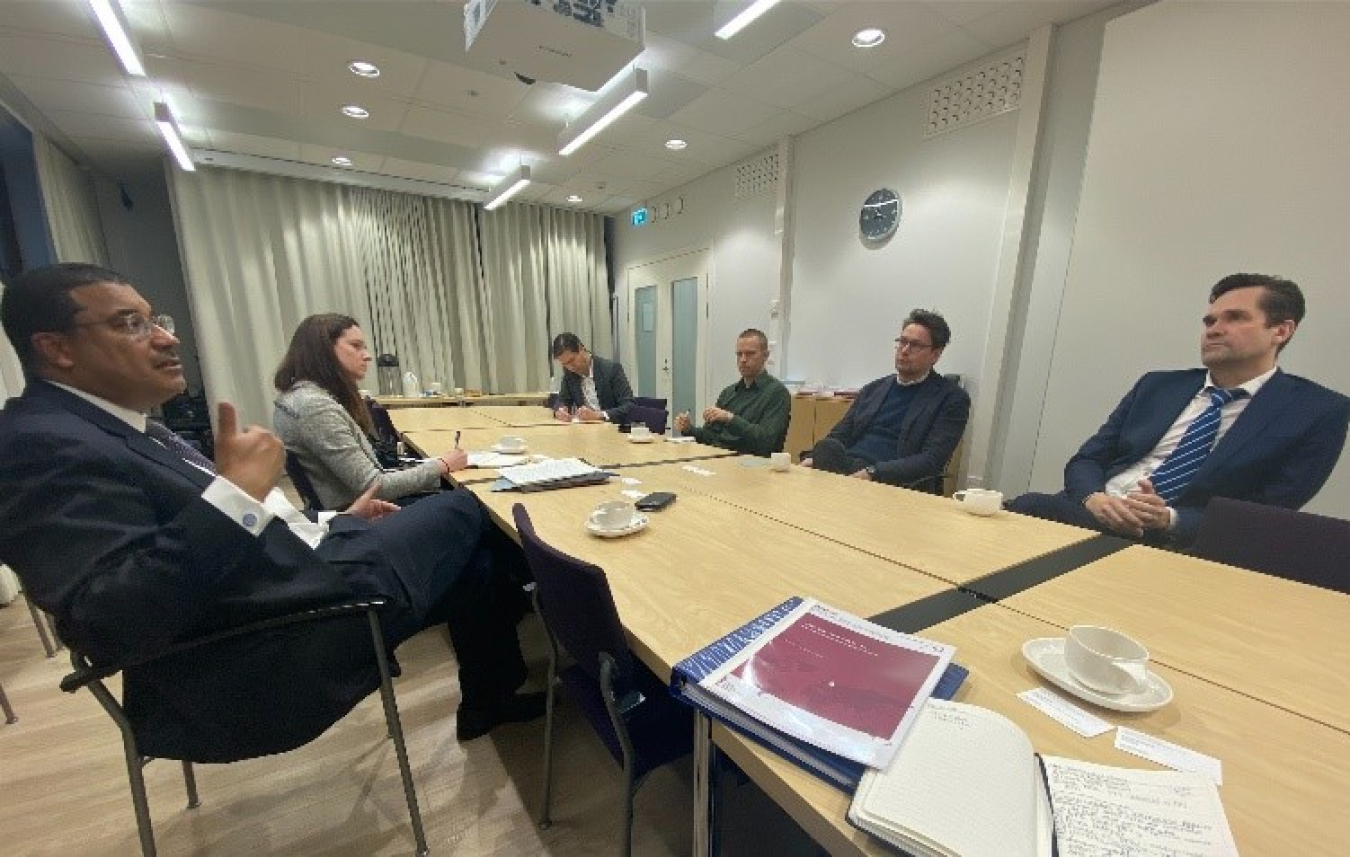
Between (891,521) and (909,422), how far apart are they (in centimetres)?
133

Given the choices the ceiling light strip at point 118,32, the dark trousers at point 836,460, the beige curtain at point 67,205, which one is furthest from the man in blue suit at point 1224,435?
the beige curtain at point 67,205

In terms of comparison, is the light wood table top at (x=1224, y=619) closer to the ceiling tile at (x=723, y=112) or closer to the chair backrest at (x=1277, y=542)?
the chair backrest at (x=1277, y=542)

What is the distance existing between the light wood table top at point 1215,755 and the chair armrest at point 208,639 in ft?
2.79

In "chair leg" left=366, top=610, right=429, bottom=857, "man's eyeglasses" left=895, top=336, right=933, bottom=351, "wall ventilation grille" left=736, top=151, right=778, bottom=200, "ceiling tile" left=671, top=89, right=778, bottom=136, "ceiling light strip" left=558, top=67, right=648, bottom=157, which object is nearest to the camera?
"chair leg" left=366, top=610, right=429, bottom=857

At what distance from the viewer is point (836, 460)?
8.94ft

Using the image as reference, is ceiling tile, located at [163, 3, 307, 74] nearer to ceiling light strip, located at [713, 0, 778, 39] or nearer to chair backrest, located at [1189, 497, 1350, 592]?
ceiling light strip, located at [713, 0, 778, 39]

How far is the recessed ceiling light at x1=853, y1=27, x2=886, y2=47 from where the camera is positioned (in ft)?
9.79

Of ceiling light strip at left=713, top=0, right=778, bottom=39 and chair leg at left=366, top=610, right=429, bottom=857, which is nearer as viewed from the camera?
chair leg at left=366, top=610, right=429, bottom=857

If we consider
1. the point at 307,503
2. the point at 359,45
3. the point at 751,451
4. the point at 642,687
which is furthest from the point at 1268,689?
the point at 359,45

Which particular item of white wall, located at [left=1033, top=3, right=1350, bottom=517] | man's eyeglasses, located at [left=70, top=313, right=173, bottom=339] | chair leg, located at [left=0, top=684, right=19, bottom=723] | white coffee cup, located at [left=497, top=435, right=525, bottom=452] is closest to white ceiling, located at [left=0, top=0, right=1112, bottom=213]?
white wall, located at [left=1033, top=3, right=1350, bottom=517]

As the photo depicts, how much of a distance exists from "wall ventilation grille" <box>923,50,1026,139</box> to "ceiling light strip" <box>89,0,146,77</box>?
14.9 ft

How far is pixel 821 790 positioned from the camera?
22.2 inches

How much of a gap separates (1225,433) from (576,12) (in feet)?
9.79

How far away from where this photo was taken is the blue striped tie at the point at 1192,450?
181cm
